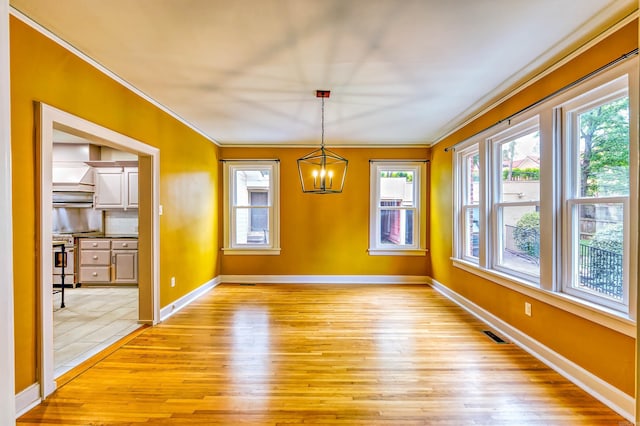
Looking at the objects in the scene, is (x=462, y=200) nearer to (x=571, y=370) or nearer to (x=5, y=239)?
(x=571, y=370)

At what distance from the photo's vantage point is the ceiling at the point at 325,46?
191cm

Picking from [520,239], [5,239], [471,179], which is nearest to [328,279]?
[471,179]

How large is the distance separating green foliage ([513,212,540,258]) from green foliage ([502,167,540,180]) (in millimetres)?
365

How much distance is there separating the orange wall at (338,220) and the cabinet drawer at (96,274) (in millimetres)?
3102

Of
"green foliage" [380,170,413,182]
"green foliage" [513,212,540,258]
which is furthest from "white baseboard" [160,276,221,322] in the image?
"green foliage" [513,212,540,258]

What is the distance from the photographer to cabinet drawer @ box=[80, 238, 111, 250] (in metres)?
5.21

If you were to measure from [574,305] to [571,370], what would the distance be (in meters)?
0.53

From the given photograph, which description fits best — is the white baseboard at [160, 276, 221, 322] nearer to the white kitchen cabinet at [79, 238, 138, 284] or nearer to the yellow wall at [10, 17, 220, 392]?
the yellow wall at [10, 17, 220, 392]

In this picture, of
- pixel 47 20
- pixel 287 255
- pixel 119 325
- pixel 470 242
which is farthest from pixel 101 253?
pixel 470 242

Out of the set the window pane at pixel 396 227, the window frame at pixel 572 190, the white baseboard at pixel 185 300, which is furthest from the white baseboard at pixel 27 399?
the window pane at pixel 396 227

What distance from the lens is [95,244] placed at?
17.1 feet

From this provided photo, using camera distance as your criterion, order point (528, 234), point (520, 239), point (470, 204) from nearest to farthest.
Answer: point (528, 234)
point (520, 239)
point (470, 204)

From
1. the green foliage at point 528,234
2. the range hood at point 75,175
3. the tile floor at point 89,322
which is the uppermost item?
the range hood at point 75,175

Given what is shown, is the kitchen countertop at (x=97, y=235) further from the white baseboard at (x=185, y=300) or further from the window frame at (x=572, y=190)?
the window frame at (x=572, y=190)
